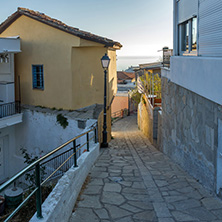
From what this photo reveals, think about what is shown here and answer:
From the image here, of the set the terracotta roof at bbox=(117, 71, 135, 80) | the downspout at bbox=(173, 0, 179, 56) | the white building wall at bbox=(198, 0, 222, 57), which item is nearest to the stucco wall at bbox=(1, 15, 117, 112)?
the downspout at bbox=(173, 0, 179, 56)

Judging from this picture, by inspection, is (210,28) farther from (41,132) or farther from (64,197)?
(41,132)

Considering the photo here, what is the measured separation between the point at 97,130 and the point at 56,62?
411cm

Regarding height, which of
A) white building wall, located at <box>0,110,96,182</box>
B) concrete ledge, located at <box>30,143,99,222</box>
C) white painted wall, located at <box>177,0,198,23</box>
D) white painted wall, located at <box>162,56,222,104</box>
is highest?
white painted wall, located at <box>177,0,198,23</box>

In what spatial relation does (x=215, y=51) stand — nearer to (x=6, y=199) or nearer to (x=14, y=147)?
(x=6, y=199)

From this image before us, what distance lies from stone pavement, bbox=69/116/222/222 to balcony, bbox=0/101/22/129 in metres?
6.26

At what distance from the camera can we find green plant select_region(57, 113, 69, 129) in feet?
40.4

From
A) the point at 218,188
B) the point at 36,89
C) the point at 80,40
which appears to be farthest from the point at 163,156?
the point at 36,89

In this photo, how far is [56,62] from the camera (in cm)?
1297

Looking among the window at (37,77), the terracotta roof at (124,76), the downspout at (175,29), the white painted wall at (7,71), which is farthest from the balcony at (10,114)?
the terracotta roof at (124,76)

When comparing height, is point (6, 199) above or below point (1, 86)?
below

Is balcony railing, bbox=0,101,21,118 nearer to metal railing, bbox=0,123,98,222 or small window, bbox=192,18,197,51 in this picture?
metal railing, bbox=0,123,98,222

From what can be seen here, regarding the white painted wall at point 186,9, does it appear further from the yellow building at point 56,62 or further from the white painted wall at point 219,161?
the yellow building at point 56,62

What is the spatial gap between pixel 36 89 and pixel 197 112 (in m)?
9.14

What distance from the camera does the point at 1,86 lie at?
1311 cm
